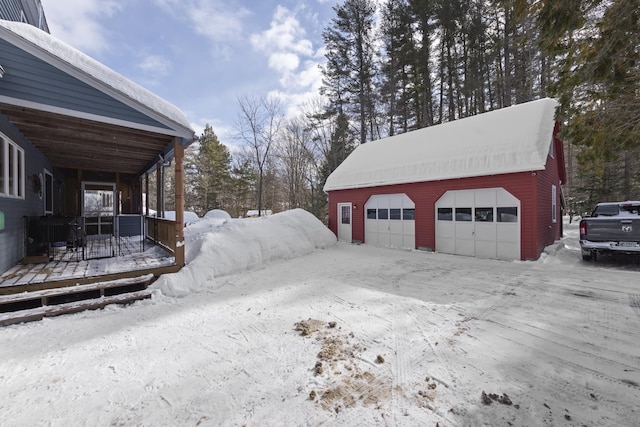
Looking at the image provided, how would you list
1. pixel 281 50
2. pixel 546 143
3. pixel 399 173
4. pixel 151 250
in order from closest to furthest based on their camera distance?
pixel 151 250
pixel 546 143
pixel 399 173
pixel 281 50

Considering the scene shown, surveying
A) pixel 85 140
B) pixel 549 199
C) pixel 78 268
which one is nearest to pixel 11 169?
pixel 85 140

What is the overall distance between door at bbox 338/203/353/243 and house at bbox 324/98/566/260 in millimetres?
49

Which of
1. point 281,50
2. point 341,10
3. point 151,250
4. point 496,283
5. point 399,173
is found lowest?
point 496,283

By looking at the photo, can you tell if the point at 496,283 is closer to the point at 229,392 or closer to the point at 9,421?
the point at 229,392

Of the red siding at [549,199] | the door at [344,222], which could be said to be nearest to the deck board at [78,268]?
the door at [344,222]

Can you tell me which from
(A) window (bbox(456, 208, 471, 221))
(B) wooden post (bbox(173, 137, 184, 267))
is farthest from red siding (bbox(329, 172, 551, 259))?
(B) wooden post (bbox(173, 137, 184, 267))

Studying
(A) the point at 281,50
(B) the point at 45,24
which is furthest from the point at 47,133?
(A) the point at 281,50

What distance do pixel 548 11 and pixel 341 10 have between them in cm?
1764

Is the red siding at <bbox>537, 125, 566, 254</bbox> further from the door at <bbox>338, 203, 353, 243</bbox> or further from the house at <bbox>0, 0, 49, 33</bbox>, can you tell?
the house at <bbox>0, 0, 49, 33</bbox>

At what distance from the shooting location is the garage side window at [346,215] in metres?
12.6

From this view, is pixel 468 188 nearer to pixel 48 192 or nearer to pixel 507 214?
pixel 507 214

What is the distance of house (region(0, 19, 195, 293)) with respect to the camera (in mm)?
3865

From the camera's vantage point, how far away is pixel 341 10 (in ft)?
58.3

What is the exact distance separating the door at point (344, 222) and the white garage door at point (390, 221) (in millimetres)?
974
